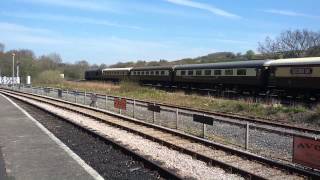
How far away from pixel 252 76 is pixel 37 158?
2571cm

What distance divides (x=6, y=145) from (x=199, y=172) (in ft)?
23.7

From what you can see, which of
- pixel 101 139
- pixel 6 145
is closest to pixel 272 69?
pixel 101 139

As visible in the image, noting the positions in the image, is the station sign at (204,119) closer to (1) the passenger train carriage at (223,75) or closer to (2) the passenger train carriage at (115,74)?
(1) the passenger train carriage at (223,75)

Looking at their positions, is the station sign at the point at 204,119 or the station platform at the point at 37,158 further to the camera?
the station sign at the point at 204,119

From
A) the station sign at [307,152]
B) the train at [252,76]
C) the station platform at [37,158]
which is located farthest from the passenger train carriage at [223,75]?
the station sign at [307,152]

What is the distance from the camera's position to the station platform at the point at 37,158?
35.9ft

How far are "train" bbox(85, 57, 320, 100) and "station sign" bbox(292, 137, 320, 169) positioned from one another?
1839cm

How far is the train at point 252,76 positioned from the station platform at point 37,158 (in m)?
16.6

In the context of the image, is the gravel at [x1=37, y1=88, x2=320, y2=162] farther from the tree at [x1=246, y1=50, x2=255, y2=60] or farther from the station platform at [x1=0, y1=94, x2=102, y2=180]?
the tree at [x1=246, y1=50, x2=255, y2=60]

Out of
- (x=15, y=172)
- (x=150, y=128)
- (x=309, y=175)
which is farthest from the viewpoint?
(x=150, y=128)

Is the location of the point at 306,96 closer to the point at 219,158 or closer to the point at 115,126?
the point at 115,126


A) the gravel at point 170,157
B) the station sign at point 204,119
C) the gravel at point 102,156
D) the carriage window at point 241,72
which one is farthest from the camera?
the carriage window at point 241,72

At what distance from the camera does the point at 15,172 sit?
1130 cm

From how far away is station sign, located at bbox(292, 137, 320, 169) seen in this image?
10.7 meters
